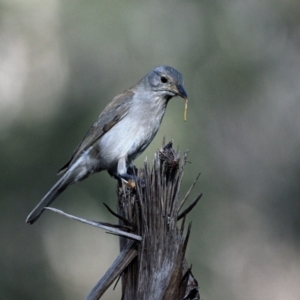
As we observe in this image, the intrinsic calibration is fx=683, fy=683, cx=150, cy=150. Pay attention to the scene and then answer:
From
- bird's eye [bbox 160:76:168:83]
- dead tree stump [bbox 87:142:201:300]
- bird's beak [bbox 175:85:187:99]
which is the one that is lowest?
dead tree stump [bbox 87:142:201:300]

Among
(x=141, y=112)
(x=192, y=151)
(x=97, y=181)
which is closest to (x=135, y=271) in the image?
(x=141, y=112)

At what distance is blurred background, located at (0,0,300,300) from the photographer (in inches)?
448

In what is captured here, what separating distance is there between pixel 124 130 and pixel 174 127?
4.95 metres

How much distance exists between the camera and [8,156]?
11.5 meters

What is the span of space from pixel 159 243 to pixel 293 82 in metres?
11.1

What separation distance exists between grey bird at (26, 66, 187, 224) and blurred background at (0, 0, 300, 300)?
359 cm

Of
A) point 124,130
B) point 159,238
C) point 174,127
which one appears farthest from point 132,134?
point 174,127

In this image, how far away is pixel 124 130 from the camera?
252 inches

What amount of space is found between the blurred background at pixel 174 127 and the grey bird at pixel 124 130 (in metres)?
3.59

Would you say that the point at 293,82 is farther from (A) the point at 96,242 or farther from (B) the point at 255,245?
(A) the point at 96,242

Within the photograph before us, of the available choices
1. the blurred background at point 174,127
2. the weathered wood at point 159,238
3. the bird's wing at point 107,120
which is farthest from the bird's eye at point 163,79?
the blurred background at point 174,127

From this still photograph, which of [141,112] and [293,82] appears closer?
[141,112]

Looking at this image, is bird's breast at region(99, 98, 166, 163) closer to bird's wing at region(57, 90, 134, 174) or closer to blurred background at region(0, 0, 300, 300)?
bird's wing at region(57, 90, 134, 174)

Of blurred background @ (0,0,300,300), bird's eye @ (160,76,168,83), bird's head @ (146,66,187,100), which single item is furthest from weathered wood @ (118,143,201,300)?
blurred background @ (0,0,300,300)
